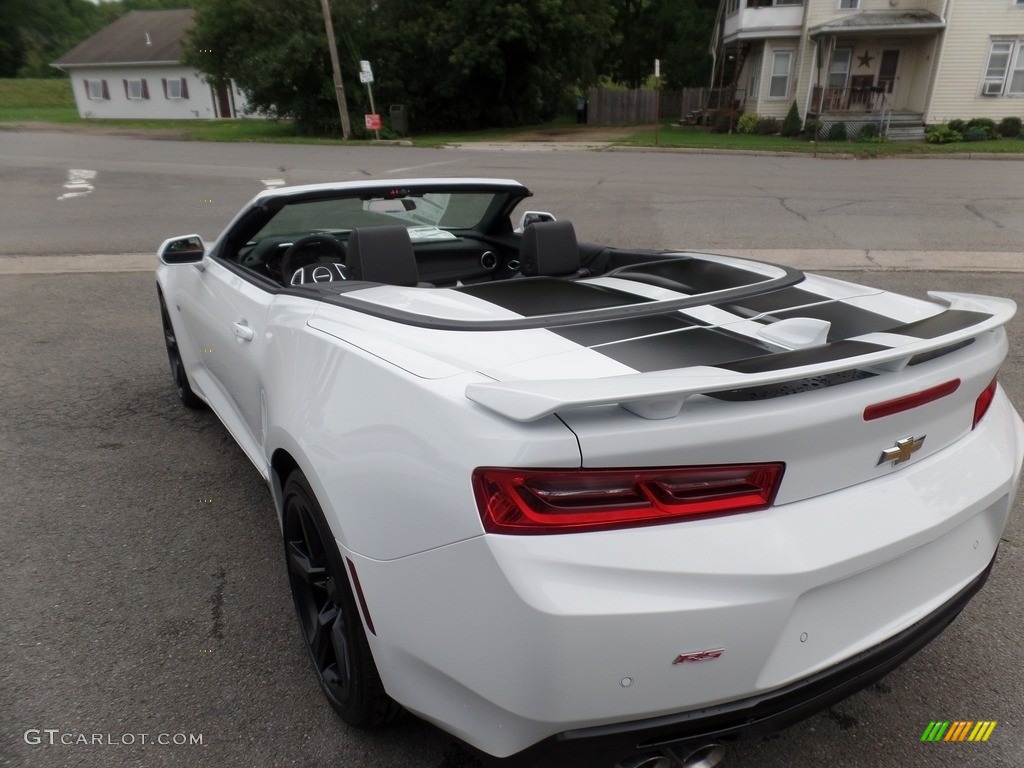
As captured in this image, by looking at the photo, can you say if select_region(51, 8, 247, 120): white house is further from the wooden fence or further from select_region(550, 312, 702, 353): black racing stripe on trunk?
select_region(550, 312, 702, 353): black racing stripe on trunk

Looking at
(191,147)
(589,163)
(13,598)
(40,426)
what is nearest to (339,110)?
(191,147)

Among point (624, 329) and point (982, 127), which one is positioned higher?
point (624, 329)

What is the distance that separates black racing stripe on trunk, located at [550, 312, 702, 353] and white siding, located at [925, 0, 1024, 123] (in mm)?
28234

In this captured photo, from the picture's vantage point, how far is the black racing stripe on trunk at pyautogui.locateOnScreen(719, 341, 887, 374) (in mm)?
1550

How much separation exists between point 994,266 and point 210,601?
26.2ft

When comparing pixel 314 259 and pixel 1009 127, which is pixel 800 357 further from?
pixel 1009 127

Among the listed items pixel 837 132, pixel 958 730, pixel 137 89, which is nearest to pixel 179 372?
pixel 958 730

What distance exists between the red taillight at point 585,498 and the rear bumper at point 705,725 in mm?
412

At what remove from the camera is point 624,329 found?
2.07 metres

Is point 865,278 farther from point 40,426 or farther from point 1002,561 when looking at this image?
point 40,426

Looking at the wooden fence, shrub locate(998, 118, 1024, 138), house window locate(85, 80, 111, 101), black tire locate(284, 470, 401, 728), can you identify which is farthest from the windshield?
house window locate(85, 80, 111, 101)

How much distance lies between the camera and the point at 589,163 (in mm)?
17906

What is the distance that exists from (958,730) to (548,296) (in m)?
1.75

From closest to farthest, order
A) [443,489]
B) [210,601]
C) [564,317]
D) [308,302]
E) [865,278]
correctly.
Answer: [443,489]
[564,317]
[308,302]
[210,601]
[865,278]
